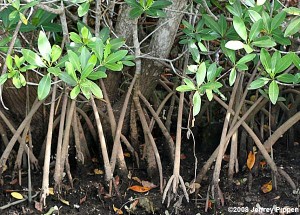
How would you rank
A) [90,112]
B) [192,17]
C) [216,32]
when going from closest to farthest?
[216,32] < [192,17] < [90,112]

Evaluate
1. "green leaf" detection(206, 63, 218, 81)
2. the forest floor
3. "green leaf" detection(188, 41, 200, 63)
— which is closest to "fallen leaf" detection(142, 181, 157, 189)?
the forest floor

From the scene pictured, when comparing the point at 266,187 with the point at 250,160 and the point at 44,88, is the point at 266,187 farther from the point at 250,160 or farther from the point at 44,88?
the point at 44,88

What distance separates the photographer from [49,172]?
3.15 m

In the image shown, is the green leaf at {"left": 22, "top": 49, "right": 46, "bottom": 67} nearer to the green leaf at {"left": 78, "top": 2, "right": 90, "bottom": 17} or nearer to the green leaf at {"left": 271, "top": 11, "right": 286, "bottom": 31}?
the green leaf at {"left": 78, "top": 2, "right": 90, "bottom": 17}

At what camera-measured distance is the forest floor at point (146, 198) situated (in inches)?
114

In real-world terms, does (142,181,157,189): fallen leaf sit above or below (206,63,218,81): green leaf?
below

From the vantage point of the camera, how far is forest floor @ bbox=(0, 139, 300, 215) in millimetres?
2893

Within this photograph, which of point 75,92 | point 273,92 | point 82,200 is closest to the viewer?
point 75,92

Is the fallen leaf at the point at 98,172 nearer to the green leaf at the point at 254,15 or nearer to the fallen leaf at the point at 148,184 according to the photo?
the fallen leaf at the point at 148,184

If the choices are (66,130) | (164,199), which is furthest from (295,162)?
(66,130)

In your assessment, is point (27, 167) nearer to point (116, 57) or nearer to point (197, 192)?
point (197, 192)

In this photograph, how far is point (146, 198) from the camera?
296 cm

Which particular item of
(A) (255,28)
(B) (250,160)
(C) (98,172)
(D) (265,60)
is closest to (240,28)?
(A) (255,28)

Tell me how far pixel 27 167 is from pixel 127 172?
602 millimetres
